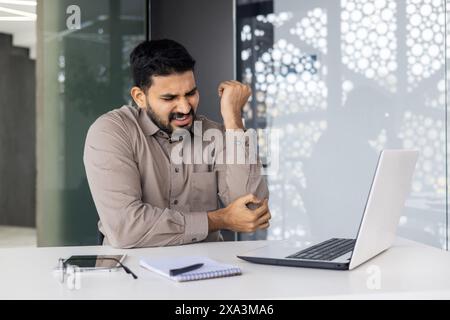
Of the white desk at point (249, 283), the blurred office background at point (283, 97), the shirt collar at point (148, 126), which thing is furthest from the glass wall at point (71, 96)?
the white desk at point (249, 283)

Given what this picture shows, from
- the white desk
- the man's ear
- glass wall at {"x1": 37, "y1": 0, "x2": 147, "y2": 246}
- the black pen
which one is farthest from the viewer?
glass wall at {"x1": 37, "y1": 0, "x2": 147, "y2": 246}

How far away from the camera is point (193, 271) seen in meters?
1.45

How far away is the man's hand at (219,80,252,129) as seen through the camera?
2508 millimetres

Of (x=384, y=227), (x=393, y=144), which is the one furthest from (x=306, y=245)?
(x=393, y=144)

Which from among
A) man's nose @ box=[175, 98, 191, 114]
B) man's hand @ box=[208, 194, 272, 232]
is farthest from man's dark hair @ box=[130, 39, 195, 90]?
man's hand @ box=[208, 194, 272, 232]

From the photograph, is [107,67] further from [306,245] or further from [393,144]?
[306,245]

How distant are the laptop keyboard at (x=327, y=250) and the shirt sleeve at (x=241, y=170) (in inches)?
23.8

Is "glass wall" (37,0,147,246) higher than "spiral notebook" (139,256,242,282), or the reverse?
"glass wall" (37,0,147,246)

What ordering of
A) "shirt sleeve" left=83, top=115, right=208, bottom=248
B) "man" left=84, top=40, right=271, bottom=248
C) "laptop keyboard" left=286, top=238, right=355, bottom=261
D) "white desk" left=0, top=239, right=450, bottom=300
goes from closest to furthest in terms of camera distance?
"white desk" left=0, top=239, right=450, bottom=300 < "laptop keyboard" left=286, top=238, right=355, bottom=261 < "shirt sleeve" left=83, top=115, right=208, bottom=248 < "man" left=84, top=40, right=271, bottom=248

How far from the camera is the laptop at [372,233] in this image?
1.46 m

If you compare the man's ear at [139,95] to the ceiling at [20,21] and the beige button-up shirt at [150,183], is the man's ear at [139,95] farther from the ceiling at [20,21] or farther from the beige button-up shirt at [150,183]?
the ceiling at [20,21]

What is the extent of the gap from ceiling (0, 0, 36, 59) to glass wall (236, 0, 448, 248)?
4.50ft

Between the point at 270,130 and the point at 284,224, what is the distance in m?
0.62

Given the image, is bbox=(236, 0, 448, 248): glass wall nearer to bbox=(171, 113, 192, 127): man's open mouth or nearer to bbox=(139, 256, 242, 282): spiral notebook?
bbox=(171, 113, 192, 127): man's open mouth
